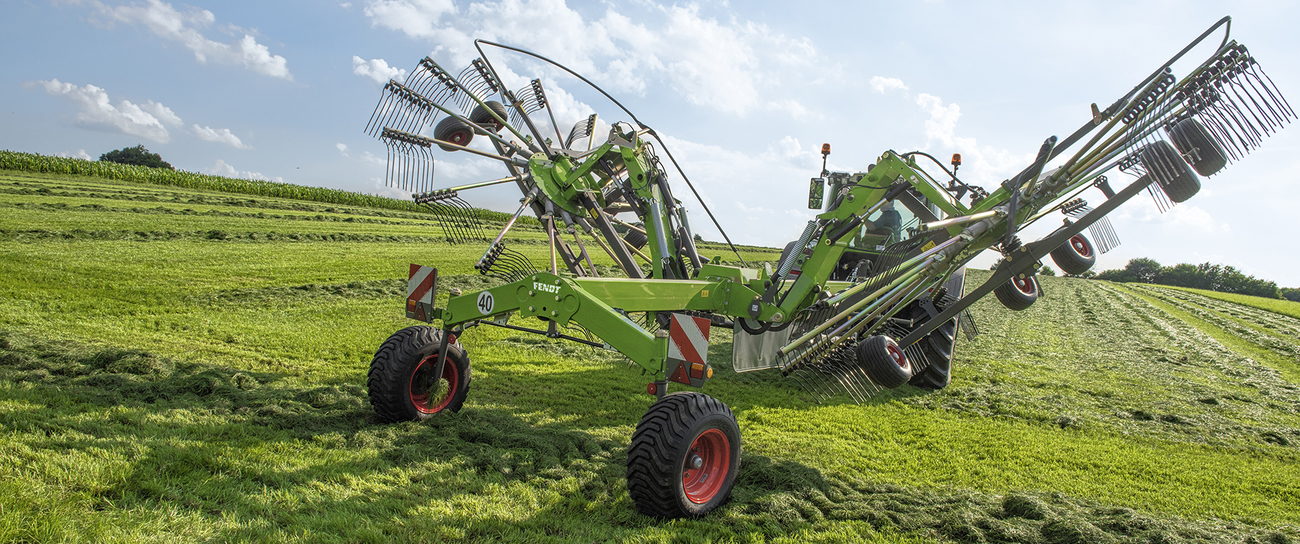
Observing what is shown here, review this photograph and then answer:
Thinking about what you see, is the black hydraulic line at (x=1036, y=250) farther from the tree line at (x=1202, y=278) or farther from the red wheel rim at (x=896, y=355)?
the tree line at (x=1202, y=278)

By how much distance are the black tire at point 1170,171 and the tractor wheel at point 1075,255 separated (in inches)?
31.2

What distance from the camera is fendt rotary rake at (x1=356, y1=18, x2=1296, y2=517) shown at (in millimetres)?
3686

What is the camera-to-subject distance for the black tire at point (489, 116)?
563cm

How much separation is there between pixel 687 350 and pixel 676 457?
24.9 inches

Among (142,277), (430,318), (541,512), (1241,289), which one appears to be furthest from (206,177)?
(1241,289)

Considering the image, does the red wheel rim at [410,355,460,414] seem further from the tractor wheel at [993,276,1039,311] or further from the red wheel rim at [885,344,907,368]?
the tractor wheel at [993,276,1039,311]

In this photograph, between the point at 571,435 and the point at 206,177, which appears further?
the point at 206,177

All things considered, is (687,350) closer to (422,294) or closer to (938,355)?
(422,294)

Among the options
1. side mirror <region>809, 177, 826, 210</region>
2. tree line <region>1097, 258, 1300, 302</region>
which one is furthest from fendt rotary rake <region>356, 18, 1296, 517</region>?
tree line <region>1097, 258, 1300, 302</region>

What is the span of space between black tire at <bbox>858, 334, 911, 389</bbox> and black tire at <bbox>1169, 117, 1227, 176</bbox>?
203cm

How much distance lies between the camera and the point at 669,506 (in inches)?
131

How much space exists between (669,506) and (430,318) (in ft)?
7.66

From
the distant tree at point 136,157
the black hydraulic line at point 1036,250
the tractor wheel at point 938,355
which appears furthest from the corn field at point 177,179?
the black hydraulic line at point 1036,250

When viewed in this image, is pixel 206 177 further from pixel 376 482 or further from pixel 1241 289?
pixel 1241 289
